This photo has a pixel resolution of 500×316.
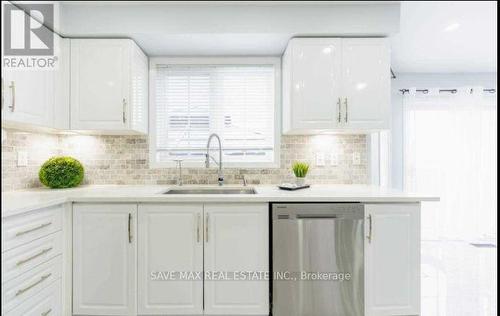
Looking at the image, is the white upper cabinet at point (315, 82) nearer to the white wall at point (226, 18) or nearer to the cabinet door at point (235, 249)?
the white wall at point (226, 18)

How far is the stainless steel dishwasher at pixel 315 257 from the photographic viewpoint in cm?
203

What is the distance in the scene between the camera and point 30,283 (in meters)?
1.72

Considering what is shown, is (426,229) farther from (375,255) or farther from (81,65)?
(81,65)

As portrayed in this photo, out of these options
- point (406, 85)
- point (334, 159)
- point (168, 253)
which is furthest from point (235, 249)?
point (406, 85)

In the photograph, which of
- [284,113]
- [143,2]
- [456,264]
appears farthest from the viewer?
[456,264]

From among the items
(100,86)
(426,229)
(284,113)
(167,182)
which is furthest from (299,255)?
(426,229)

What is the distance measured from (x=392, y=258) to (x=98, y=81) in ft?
8.16

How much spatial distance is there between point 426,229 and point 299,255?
2813 millimetres

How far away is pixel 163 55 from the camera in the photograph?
9.15ft

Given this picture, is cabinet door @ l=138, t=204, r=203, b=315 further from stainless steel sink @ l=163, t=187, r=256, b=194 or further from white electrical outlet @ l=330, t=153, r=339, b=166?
white electrical outlet @ l=330, t=153, r=339, b=166

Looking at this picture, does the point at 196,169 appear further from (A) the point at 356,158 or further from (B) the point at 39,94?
(A) the point at 356,158

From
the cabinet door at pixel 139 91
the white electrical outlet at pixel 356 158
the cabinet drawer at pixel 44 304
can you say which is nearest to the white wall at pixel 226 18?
the cabinet door at pixel 139 91

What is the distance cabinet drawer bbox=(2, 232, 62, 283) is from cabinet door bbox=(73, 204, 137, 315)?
0.47 feet

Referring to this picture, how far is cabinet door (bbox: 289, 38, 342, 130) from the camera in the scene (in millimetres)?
2408
